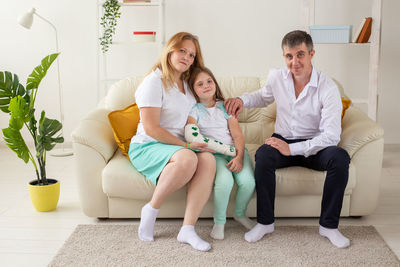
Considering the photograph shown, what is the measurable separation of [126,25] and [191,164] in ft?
7.22

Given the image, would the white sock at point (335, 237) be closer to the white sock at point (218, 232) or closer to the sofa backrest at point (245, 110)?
the white sock at point (218, 232)

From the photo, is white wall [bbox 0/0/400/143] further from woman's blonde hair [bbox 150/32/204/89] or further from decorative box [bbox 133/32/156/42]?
woman's blonde hair [bbox 150/32/204/89]

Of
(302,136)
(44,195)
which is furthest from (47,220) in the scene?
(302,136)

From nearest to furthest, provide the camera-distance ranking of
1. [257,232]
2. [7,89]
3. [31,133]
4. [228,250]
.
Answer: [228,250] → [257,232] → [31,133] → [7,89]

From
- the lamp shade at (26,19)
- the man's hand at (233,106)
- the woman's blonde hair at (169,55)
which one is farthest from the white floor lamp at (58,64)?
the man's hand at (233,106)

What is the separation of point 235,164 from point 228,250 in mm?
434

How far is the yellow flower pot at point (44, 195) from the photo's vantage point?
2639 mm

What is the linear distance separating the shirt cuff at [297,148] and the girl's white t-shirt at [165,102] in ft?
1.89

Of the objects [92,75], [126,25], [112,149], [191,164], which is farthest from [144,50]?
[191,164]

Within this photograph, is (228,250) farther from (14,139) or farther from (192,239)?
(14,139)

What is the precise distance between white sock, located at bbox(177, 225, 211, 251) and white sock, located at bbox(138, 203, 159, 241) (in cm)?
14

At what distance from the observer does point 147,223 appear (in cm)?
225

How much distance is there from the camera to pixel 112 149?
2.55 metres

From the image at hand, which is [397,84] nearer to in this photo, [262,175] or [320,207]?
[320,207]
